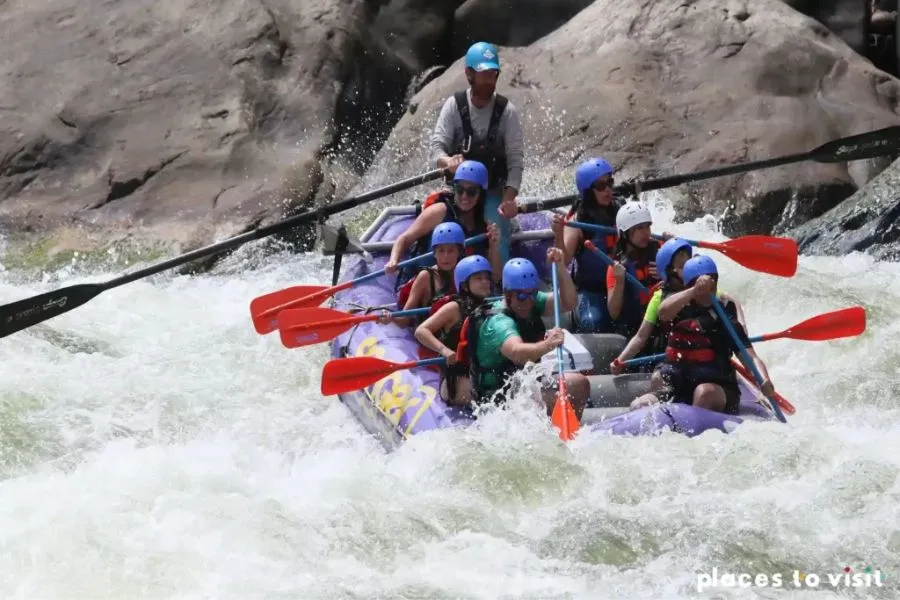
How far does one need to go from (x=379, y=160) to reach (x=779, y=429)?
6480 millimetres

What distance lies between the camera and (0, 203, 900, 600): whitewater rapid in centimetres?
521

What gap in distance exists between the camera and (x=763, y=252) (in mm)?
7273

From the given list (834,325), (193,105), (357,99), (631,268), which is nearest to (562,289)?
(631,268)

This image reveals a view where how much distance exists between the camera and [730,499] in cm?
570

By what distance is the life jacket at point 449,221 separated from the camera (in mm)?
7648

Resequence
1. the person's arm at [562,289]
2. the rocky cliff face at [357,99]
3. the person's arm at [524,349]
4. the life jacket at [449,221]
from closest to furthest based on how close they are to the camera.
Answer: the person's arm at [524,349] < the person's arm at [562,289] < the life jacket at [449,221] < the rocky cliff face at [357,99]

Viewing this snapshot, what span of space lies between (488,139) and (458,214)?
0.53m

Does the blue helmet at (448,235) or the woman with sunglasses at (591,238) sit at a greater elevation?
the blue helmet at (448,235)

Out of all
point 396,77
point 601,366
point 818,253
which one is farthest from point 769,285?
point 396,77

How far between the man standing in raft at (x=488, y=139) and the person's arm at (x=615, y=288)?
100cm

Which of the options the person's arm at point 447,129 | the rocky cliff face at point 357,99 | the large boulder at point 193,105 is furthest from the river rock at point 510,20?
the person's arm at point 447,129

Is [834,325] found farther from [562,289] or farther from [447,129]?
[447,129]

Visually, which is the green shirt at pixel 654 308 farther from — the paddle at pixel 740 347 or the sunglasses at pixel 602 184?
the sunglasses at pixel 602 184

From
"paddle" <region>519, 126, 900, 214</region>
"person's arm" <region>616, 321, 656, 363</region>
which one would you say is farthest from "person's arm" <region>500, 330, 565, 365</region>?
"paddle" <region>519, 126, 900, 214</region>
